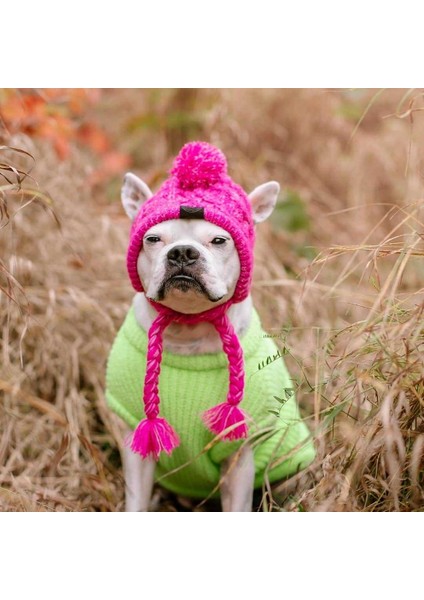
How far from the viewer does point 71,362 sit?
3342 mm

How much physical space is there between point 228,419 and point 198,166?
739 millimetres

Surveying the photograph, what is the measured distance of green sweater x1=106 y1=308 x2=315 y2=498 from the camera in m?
2.49

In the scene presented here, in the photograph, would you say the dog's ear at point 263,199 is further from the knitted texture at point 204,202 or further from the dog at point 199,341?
the knitted texture at point 204,202

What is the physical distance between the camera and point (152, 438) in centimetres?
244

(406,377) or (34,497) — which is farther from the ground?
(406,377)

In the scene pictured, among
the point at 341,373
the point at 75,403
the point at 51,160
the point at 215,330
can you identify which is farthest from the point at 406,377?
the point at 51,160

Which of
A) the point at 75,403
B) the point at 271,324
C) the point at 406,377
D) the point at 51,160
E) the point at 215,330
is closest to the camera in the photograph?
the point at 406,377

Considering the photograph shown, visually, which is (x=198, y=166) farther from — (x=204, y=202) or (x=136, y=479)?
(x=136, y=479)

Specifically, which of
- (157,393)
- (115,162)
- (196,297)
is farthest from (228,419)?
(115,162)

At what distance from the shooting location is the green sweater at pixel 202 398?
2492 millimetres

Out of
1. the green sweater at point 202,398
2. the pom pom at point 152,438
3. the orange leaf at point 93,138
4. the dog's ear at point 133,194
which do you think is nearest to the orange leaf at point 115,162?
the orange leaf at point 93,138

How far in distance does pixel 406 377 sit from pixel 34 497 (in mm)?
1278

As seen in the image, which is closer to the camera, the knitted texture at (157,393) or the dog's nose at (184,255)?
the dog's nose at (184,255)
